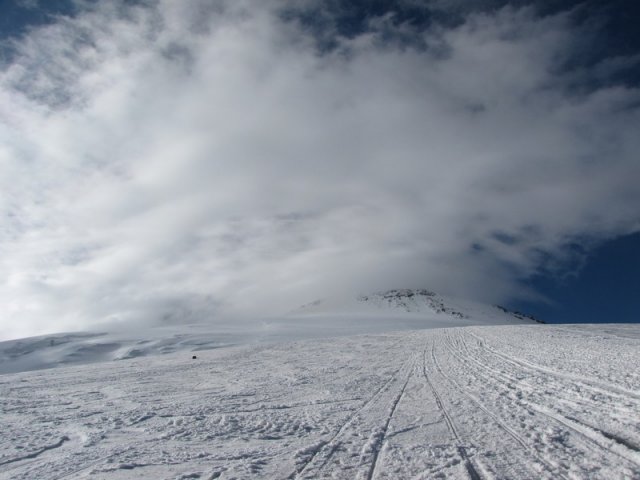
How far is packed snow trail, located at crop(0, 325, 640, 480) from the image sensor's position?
5.18 m

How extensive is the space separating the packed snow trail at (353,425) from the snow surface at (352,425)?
0.10 feet

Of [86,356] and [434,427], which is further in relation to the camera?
[86,356]

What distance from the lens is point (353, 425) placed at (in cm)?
718

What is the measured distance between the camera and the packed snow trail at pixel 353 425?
5180 millimetres

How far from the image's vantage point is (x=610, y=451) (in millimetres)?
5082

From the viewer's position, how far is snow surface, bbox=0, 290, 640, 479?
519cm

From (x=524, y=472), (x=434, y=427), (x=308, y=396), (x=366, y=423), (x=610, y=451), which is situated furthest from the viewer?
(x=308, y=396)

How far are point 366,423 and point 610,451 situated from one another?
11.7 feet

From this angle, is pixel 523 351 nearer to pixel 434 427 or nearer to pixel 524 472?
pixel 434 427

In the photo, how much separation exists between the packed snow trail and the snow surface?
3 cm

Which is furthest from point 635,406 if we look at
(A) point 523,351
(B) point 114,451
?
(A) point 523,351

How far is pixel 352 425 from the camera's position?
7.18 meters

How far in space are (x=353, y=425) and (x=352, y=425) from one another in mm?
18

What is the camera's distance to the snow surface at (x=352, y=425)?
5.19 metres
